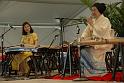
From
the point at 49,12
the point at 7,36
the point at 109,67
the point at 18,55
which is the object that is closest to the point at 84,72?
the point at 109,67

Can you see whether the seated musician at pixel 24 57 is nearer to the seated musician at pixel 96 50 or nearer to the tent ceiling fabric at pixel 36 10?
the seated musician at pixel 96 50

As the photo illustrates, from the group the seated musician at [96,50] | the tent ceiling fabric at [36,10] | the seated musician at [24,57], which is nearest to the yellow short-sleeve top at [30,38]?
the seated musician at [24,57]

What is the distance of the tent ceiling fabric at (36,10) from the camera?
9.43 metres

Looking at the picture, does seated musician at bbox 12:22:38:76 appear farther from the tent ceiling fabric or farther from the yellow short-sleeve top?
the tent ceiling fabric

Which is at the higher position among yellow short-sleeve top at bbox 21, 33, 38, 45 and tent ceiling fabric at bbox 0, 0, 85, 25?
tent ceiling fabric at bbox 0, 0, 85, 25

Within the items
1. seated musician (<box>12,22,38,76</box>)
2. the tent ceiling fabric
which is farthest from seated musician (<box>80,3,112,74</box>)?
the tent ceiling fabric

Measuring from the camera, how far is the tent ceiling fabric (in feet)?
30.9

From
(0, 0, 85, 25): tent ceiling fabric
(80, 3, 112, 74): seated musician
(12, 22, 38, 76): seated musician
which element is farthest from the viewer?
(0, 0, 85, 25): tent ceiling fabric

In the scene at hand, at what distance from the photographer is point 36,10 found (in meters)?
10.0

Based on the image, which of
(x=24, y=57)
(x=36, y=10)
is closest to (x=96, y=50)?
(x=24, y=57)

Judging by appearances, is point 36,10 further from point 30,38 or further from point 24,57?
point 24,57

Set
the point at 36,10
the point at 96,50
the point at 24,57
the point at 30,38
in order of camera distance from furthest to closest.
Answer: the point at 36,10 → the point at 30,38 → the point at 24,57 → the point at 96,50

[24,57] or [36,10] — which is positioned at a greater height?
[36,10]

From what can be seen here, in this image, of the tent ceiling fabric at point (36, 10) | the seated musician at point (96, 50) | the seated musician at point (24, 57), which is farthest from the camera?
the tent ceiling fabric at point (36, 10)
